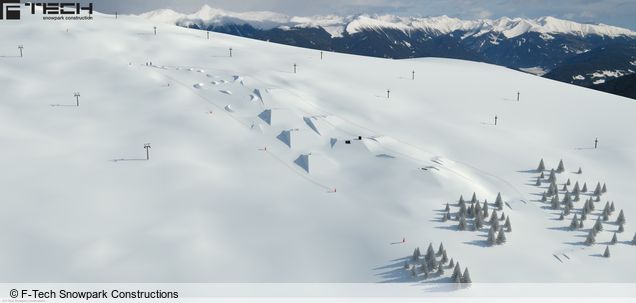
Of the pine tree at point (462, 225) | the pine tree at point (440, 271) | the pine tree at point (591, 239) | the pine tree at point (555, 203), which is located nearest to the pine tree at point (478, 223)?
the pine tree at point (462, 225)

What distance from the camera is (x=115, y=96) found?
6391cm

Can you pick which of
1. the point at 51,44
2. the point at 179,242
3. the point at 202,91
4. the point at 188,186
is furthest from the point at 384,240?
the point at 51,44

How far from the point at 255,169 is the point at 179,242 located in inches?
526

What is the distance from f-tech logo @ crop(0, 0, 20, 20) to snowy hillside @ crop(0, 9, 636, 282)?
29310mm

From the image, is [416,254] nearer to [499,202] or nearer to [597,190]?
[499,202]

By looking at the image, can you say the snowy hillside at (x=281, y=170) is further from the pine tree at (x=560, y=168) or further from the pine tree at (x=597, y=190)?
the pine tree at (x=560, y=168)

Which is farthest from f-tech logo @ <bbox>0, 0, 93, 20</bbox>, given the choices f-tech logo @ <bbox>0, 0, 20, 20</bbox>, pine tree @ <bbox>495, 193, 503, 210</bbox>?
pine tree @ <bbox>495, 193, 503, 210</bbox>

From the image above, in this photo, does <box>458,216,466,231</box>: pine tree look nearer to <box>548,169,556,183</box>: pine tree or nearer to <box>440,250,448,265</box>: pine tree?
<box>440,250,448,265</box>: pine tree

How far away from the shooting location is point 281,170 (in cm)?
4731

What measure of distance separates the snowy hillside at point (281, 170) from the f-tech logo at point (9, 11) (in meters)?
29.3

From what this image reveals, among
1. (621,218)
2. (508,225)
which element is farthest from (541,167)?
(508,225)

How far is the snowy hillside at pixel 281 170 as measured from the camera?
34594mm

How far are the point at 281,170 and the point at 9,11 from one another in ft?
322

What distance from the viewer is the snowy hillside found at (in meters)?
34.6
